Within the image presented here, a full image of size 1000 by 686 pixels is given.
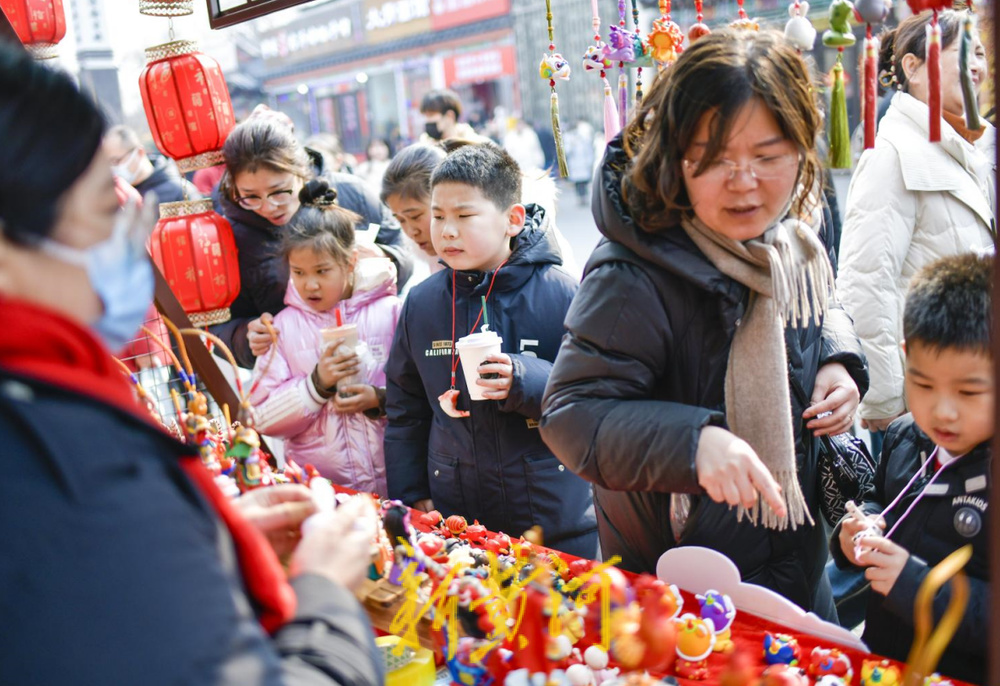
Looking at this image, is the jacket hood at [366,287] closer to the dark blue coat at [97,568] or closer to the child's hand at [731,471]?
the child's hand at [731,471]

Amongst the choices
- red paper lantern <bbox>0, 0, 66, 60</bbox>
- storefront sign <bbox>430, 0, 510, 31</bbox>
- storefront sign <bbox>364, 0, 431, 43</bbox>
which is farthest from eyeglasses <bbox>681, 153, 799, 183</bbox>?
storefront sign <bbox>364, 0, 431, 43</bbox>

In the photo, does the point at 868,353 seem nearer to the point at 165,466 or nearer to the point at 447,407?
the point at 447,407

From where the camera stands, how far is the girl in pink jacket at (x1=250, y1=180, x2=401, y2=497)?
7.69 feet

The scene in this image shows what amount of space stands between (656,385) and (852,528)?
383mm

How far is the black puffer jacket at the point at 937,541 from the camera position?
118cm

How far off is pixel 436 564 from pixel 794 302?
71cm

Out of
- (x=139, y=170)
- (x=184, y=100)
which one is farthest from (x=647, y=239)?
(x=139, y=170)

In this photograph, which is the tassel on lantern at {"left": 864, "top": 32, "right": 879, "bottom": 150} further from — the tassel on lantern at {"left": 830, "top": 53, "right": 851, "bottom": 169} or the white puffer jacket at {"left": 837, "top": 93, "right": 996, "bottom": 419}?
the white puffer jacket at {"left": 837, "top": 93, "right": 996, "bottom": 419}

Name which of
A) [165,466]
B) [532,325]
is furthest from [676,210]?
[165,466]

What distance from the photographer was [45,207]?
674mm

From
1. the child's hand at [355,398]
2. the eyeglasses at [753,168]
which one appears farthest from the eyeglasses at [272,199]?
the eyeglasses at [753,168]

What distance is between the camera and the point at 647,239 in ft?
4.38

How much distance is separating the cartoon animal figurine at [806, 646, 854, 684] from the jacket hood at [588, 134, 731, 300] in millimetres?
548

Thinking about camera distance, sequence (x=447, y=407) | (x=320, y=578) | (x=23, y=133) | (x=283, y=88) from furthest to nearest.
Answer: (x=283, y=88) → (x=447, y=407) → (x=320, y=578) → (x=23, y=133)
